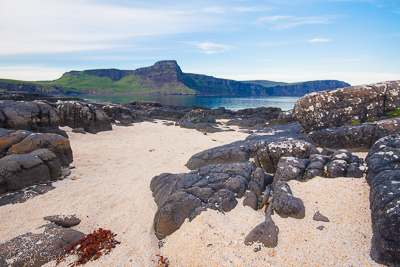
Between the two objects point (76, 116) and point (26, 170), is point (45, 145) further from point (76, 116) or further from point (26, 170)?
point (76, 116)

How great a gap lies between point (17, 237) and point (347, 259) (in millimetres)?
6483

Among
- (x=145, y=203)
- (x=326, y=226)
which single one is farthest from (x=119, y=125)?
(x=326, y=226)

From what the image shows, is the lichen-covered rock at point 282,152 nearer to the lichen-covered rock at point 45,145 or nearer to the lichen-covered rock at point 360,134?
the lichen-covered rock at point 360,134

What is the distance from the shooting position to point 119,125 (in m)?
20.6

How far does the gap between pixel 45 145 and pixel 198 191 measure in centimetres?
735

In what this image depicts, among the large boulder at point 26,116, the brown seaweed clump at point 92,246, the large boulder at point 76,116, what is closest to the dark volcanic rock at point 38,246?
the brown seaweed clump at point 92,246

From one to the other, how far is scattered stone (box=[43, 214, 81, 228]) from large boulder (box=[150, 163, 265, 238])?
6.86 feet

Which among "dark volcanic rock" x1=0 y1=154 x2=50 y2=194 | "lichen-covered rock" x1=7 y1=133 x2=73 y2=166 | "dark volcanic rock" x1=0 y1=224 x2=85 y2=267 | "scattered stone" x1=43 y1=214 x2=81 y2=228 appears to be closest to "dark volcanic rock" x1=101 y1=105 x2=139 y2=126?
"lichen-covered rock" x1=7 y1=133 x2=73 y2=166

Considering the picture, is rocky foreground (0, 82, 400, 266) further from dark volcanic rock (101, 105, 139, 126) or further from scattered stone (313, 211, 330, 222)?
dark volcanic rock (101, 105, 139, 126)

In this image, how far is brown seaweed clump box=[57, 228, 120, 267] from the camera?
4.23 m

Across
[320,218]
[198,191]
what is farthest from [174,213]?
[320,218]

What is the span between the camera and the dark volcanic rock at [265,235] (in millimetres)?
3980

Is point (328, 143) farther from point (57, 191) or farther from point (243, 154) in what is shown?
point (57, 191)

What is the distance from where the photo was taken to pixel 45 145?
28.5 feet
